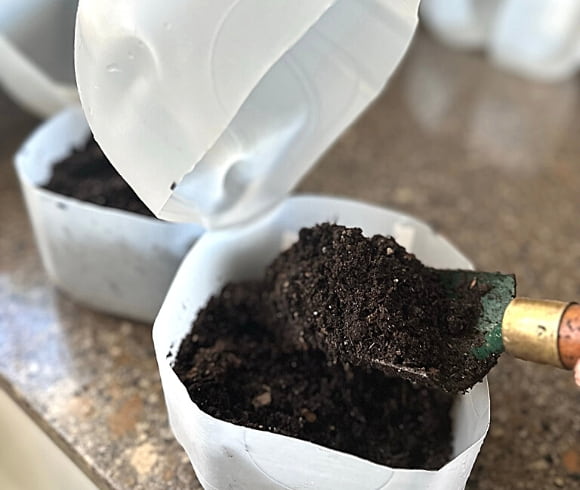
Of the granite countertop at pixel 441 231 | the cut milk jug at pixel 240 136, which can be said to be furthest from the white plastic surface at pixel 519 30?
the cut milk jug at pixel 240 136

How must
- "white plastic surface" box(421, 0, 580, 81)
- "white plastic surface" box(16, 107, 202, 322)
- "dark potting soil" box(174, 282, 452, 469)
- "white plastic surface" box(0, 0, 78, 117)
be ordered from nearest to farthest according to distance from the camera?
"dark potting soil" box(174, 282, 452, 469) < "white plastic surface" box(16, 107, 202, 322) < "white plastic surface" box(0, 0, 78, 117) < "white plastic surface" box(421, 0, 580, 81)

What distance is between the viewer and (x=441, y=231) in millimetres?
859

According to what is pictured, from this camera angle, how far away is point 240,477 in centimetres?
54

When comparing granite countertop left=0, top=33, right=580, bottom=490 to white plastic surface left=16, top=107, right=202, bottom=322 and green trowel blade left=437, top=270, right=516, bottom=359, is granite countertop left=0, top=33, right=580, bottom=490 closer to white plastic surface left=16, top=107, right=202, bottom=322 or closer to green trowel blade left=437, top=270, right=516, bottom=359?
white plastic surface left=16, top=107, right=202, bottom=322

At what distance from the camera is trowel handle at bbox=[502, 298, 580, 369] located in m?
0.46

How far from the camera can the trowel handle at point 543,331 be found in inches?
18.2

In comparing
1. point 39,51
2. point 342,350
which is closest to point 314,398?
point 342,350

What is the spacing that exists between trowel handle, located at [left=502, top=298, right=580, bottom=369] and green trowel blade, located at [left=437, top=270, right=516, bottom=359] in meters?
0.02

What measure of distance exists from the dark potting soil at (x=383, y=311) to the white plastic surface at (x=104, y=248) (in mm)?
151

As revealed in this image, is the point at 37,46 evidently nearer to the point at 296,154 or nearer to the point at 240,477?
the point at 296,154

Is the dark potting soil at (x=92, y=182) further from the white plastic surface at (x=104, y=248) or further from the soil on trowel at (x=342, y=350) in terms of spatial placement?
the soil on trowel at (x=342, y=350)

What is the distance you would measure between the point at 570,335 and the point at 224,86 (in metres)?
0.28

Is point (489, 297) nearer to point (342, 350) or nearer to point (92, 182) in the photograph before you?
point (342, 350)

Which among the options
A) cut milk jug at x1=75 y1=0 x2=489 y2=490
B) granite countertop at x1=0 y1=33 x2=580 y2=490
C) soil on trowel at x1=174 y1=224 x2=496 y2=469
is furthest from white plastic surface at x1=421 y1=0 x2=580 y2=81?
soil on trowel at x1=174 y1=224 x2=496 y2=469
